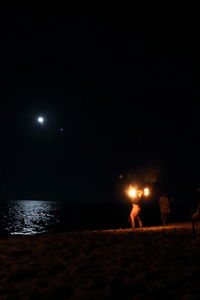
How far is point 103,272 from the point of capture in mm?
5680

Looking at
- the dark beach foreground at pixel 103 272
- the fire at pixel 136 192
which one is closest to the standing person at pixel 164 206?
the fire at pixel 136 192

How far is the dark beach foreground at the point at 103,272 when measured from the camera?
14.6 feet

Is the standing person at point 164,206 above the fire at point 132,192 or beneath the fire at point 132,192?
beneath

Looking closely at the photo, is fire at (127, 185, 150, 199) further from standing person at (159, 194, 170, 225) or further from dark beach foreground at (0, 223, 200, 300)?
dark beach foreground at (0, 223, 200, 300)

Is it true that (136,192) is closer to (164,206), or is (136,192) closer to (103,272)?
(164,206)

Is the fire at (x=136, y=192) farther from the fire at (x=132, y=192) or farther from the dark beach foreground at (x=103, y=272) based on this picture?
the dark beach foreground at (x=103, y=272)

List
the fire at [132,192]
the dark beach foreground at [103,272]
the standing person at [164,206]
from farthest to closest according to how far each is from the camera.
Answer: the standing person at [164,206] < the fire at [132,192] < the dark beach foreground at [103,272]

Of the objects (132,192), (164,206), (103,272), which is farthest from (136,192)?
(103,272)

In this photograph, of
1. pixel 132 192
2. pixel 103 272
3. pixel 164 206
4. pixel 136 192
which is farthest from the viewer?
pixel 164 206

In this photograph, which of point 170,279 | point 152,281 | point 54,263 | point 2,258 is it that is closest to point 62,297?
point 152,281

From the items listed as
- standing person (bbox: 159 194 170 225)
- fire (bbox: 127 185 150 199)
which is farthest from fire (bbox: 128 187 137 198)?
standing person (bbox: 159 194 170 225)

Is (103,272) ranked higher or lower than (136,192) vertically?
lower

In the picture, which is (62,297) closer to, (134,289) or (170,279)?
(134,289)

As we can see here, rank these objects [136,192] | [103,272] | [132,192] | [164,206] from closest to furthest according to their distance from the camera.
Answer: [103,272] → [136,192] → [132,192] → [164,206]
